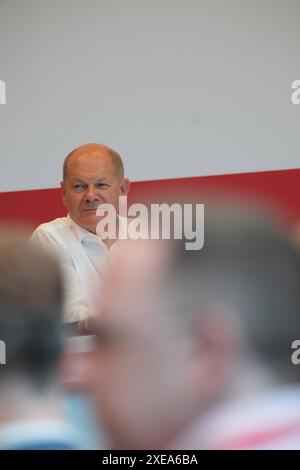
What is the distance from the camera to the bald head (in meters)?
1.73

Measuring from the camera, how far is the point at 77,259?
5.35ft

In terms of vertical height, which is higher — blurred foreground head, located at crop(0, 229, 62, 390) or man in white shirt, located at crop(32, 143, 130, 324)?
man in white shirt, located at crop(32, 143, 130, 324)

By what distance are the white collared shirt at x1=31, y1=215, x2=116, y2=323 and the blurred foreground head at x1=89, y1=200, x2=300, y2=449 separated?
0.41 ft

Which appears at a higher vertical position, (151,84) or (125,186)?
(151,84)

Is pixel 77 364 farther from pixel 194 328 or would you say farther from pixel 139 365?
pixel 194 328

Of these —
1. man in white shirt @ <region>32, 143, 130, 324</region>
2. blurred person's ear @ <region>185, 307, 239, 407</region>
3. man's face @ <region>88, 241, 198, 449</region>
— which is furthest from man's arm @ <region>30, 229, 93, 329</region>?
blurred person's ear @ <region>185, 307, 239, 407</region>

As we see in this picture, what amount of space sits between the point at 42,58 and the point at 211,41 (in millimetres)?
473

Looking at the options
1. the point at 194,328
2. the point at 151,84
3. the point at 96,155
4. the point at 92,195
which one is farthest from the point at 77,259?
the point at 151,84

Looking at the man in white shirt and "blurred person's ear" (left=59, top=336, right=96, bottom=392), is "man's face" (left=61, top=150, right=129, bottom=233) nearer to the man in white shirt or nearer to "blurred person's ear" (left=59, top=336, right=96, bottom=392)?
the man in white shirt

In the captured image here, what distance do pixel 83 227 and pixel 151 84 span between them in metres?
0.46

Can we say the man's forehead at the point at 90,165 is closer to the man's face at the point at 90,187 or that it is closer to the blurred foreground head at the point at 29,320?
the man's face at the point at 90,187

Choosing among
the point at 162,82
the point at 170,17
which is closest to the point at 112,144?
the point at 162,82
